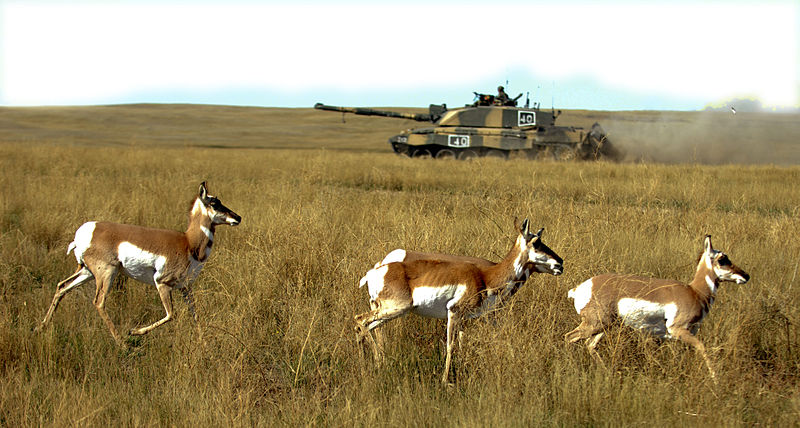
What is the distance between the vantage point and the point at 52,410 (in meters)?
3.93

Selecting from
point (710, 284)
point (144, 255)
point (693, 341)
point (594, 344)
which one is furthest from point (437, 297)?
point (144, 255)

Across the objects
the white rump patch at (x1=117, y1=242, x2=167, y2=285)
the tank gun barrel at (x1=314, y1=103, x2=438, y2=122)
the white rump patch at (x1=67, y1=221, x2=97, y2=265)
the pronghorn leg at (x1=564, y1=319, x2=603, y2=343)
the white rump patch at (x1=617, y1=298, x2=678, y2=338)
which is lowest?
the pronghorn leg at (x1=564, y1=319, x2=603, y2=343)

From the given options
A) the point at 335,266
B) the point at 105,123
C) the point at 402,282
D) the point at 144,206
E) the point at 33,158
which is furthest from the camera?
the point at 105,123

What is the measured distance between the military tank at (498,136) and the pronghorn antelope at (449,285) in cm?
2318

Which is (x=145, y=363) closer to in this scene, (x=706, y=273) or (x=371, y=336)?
(x=371, y=336)

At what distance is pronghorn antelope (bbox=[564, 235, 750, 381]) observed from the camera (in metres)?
4.23

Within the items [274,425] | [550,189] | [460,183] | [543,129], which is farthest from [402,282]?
[543,129]

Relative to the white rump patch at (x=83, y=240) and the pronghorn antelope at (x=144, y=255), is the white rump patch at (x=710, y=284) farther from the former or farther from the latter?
the white rump patch at (x=83, y=240)

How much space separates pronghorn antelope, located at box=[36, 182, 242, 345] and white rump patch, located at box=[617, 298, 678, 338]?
2.95 m

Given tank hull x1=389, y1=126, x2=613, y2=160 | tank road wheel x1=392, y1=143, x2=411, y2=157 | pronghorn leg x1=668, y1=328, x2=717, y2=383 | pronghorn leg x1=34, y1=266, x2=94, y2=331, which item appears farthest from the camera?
tank road wheel x1=392, y1=143, x2=411, y2=157

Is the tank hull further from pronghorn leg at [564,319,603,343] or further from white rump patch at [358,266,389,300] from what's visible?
white rump patch at [358,266,389,300]

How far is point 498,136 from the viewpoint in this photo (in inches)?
1142

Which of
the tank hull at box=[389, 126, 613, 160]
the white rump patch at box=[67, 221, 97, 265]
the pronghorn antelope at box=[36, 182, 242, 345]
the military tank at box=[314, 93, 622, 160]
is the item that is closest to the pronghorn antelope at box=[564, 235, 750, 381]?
the pronghorn antelope at box=[36, 182, 242, 345]

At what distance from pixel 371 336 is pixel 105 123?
75757 millimetres
